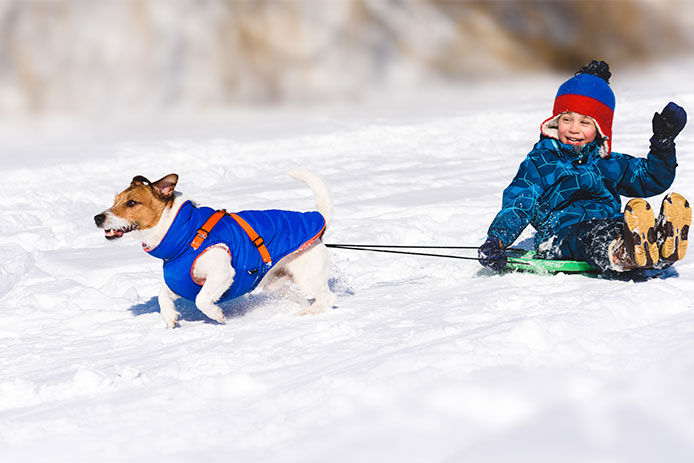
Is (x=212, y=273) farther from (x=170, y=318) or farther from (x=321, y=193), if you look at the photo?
(x=321, y=193)

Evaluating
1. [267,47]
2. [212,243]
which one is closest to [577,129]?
[212,243]

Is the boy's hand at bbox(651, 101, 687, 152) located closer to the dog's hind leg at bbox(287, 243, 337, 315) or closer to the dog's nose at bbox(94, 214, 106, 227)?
the dog's hind leg at bbox(287, 243, 337, 315)

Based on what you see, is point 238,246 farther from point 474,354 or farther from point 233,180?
point 233,180

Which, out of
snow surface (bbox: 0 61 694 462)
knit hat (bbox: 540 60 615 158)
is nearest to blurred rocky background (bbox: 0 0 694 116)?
snow surface (bbox: 0 61 694 462)

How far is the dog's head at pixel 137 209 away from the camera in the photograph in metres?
3.23

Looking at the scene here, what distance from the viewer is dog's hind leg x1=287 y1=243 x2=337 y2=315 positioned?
3514 millimetres

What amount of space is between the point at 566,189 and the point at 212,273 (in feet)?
6.06

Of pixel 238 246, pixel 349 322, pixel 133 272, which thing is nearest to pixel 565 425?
pixel 349 322

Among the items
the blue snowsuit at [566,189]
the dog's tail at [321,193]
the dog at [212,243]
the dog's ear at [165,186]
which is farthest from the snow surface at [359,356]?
the dog's ear at [165,186]

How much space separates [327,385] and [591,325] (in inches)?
38.2

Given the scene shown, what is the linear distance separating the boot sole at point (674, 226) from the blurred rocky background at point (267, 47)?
834 cm

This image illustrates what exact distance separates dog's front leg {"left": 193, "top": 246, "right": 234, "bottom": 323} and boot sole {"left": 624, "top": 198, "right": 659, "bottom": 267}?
1.78 metres

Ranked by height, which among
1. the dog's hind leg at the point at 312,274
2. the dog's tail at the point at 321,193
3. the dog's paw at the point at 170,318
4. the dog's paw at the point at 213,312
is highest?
the dog's tail at the point at 321,193

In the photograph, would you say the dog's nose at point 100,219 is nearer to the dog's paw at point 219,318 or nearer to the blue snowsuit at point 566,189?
the dog's paw at point 219,318
